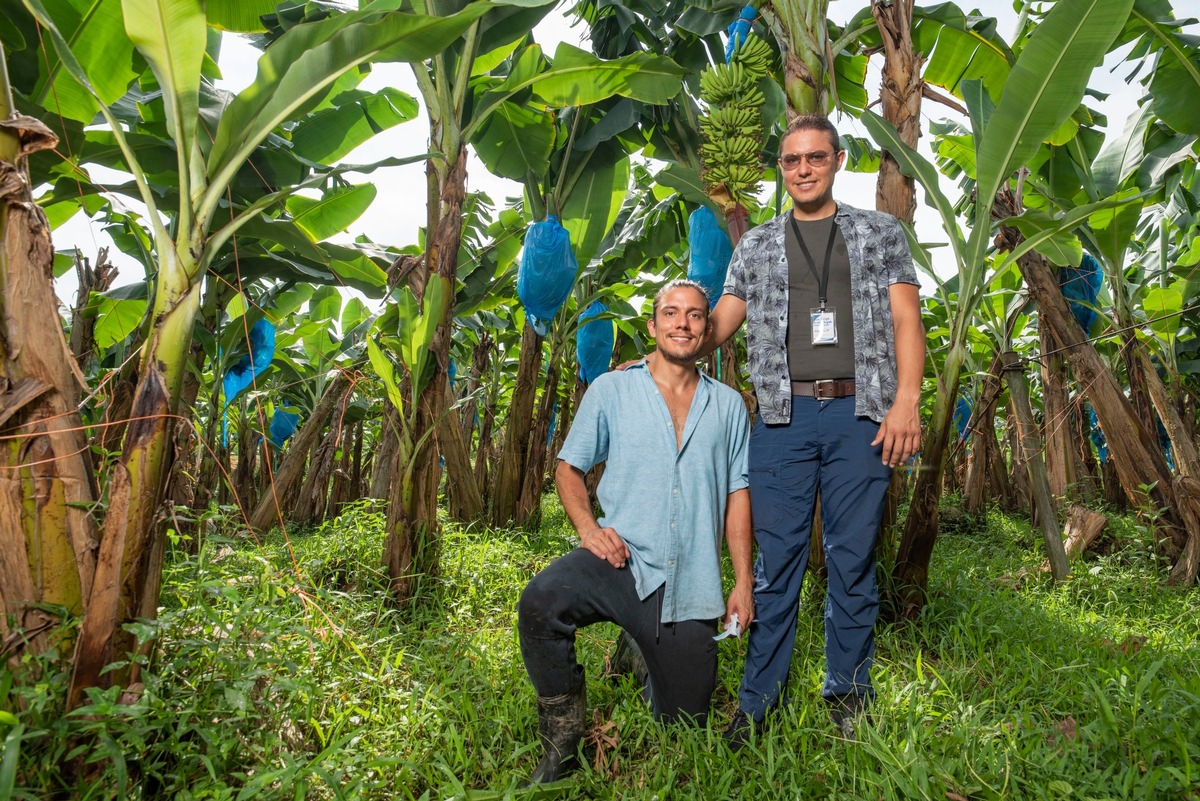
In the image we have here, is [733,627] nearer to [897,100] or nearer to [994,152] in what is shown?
[994,152]

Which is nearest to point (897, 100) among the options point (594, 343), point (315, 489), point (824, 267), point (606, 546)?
point (824, 267)

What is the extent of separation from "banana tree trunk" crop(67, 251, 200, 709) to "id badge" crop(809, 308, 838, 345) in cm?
179

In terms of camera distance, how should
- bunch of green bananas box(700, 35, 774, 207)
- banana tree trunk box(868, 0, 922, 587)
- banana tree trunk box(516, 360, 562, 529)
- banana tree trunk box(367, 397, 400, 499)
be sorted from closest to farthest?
bunch of green bananas box(700, 35, 774, 207) < banana tree trunk box(868, 0, 922, 587) < banana tree trunk box(367, 397, 400, 499) < banana tree trunk box(516, 360, 562, 529)

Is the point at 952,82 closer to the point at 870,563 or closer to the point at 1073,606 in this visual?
the point at 1073,606

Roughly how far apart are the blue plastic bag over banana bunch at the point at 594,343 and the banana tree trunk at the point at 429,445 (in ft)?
9.58

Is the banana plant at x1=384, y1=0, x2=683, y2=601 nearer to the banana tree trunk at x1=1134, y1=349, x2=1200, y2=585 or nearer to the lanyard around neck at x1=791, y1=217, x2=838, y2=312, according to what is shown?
the lanyard around neck at x1=791, y1=217, x2=838, y2=312

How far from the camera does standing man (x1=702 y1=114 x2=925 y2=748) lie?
2188mm

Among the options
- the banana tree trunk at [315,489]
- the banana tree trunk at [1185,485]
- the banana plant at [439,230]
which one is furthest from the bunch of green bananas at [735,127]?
the banana tree trunk at [315,489]

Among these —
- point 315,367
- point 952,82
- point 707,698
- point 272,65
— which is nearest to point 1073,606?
point 707,698

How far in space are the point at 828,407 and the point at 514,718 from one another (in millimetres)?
1402

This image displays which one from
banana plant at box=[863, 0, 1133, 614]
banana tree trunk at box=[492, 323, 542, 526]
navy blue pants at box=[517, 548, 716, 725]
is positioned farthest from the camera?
banana tree trunk at box=[492, 323, 542, 526]

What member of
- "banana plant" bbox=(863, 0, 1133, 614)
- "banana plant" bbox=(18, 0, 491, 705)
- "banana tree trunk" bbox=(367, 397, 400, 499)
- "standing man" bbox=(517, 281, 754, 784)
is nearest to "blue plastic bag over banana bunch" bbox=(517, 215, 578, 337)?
"banana tree trunk" bbox=(367, 397, 400, 499)

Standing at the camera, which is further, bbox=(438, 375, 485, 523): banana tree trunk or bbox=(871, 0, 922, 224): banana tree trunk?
bbox=(438, 375, 485, 523): banana tree trunk

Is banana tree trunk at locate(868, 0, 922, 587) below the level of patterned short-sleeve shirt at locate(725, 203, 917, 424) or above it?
above
